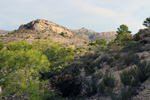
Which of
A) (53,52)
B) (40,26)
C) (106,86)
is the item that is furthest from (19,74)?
(40,26)

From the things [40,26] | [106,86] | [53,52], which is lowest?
[106,86]

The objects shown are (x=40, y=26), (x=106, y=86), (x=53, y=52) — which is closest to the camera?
(x=106, y=86)

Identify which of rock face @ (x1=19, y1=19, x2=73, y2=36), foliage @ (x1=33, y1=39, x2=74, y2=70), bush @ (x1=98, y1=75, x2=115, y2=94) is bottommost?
bush @ (x1=98, y1=75, x2=115, y2=94)

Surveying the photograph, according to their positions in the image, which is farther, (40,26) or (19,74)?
(40,26)

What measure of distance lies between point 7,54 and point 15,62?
0.57 metres

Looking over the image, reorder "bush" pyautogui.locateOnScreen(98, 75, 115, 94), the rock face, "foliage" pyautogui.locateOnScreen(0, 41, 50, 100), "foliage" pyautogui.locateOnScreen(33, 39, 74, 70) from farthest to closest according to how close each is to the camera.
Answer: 1. the rock face
2. "foliage" pyautogui.locateOnScreen(33, 39, 74, 70)
3. "bush" pyautogui.locateOnScreen(98, 75, 115, 94)
4. "foliage" pyautogui.locateOnScreen(0, 41, 50, 100)

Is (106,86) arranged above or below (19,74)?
below

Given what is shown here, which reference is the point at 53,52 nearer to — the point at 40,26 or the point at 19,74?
the point at 19,74

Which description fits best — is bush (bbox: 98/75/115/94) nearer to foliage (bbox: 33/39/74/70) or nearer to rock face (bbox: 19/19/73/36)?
foliage (bbox: 33/39/74/70)

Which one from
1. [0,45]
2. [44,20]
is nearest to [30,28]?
[44,20]

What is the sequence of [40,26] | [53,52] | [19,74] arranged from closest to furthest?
[19,74] → [53,52] → [40,26]

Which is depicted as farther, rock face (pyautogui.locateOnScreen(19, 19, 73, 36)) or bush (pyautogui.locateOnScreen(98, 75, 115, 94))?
rock face (pyautogui.locateOnScreen(19, 19, 73, 36))

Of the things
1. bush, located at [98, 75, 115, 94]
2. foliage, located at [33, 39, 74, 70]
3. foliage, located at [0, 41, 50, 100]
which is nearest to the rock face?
foliage, located at [33, 39, 74, 70]

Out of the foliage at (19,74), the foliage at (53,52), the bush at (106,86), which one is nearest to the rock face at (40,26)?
the foliage at (53,52)
